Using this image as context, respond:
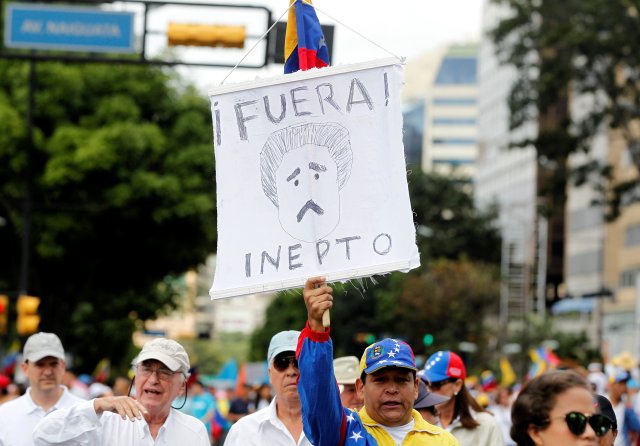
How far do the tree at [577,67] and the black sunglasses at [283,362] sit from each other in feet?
97.0

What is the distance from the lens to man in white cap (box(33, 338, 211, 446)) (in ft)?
21.2

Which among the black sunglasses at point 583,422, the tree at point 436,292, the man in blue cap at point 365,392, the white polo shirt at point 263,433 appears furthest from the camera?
the tree at point 436,292

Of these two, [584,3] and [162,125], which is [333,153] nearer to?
Result: [584,3]

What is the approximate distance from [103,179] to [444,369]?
3058 centimetres

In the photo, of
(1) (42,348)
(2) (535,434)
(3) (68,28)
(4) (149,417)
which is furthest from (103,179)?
(2) (535,434)

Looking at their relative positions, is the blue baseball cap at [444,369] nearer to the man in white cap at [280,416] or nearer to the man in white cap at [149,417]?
the man in white cap at [280,416]

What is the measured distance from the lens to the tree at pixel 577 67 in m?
36.0

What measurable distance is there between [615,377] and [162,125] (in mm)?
28238

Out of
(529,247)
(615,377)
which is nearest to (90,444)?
(615,377)

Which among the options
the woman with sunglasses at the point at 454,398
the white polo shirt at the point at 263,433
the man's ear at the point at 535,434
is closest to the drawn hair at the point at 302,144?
the white polo shirt at the point at 263,433

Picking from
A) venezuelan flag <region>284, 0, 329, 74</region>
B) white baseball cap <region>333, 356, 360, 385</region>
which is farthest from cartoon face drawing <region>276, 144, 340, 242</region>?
white baseball cap <region>333, 356, 360, 385</region>

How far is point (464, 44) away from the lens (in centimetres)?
17925

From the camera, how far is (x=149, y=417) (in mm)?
6965

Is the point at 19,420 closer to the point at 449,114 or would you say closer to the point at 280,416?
the point at 280,416
